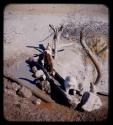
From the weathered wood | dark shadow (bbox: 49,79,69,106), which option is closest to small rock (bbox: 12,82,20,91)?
the weathered wood

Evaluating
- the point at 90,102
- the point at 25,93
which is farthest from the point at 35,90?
the point at 90,102

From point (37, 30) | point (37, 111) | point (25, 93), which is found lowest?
point (37, 111)

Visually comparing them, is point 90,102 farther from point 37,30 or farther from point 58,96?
point 37,30

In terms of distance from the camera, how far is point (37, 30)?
7.07ft

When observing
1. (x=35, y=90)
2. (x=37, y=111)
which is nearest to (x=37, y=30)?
(x=35, y=90)

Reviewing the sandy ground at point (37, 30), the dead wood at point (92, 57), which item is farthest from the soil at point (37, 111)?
the dead wood at point (92, 57)

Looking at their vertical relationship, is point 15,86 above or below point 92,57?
below

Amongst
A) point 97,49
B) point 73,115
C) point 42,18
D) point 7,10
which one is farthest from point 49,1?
point 73,115

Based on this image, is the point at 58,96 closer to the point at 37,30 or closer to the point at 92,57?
the point at 92,57


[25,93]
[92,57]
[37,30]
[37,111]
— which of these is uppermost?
[37,30]

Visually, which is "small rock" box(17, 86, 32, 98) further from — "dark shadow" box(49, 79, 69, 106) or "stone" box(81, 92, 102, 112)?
"stone" box(81, 92, 102, 112)

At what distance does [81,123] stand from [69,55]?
Answer: 15.8 inches

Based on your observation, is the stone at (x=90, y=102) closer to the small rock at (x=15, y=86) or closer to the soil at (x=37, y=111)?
the soil at (x=37, y=111)

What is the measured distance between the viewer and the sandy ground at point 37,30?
2141 millimetres
